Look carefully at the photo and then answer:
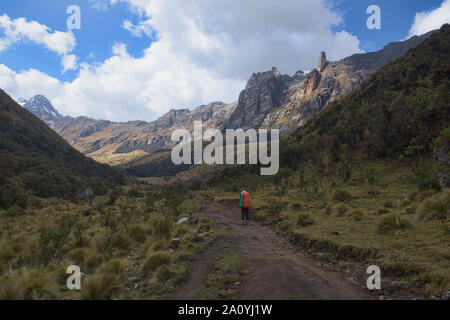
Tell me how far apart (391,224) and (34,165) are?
64.9 metres

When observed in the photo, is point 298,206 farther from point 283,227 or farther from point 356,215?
point 356,215

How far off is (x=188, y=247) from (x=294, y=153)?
42.7m

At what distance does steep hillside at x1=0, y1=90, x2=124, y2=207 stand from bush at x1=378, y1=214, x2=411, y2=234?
118 feet

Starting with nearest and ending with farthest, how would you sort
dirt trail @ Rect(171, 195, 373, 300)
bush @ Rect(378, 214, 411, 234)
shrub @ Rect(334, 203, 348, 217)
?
dirt trail @ Rect(171, 195, 373, 300)
bush @ Rect(378, 214, 411, 234)
shrub @ Rect(334, 203, 348, 217)

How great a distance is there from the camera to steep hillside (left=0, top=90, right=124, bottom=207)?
137 feet

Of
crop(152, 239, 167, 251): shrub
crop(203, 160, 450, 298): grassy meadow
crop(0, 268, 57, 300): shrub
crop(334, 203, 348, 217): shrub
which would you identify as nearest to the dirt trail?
crop(203, 160, 450, 298): grassy meadow

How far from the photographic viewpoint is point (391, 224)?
33.0 feet

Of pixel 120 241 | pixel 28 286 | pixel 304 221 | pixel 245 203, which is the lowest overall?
pixel 120 241

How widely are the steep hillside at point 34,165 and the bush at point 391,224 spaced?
35874mm

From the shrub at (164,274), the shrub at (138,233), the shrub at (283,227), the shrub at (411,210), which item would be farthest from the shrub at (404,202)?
the shrub at (138,233)

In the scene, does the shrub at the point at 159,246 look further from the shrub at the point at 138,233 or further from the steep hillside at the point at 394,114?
the steep hillside at the point at 394,114

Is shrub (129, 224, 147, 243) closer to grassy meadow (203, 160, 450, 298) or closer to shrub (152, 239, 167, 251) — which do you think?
shrub (152, 239, 167, 251)

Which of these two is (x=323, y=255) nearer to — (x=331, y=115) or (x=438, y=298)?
(x=438, y=298)

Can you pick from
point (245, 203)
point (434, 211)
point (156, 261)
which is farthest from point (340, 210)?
point (156, 261)
